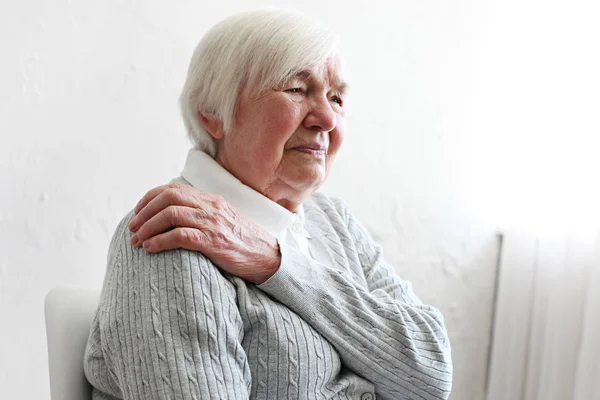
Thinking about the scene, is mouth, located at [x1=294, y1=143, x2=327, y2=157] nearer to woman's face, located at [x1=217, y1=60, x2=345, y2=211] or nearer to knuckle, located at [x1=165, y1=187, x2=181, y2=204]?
woman's face, located at [x1=217, y1=60, x2=345, y2=211]

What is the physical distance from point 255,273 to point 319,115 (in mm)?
352

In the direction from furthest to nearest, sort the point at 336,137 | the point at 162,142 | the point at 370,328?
the point at 162,142 < the point at 336,137 < the point at 370,328

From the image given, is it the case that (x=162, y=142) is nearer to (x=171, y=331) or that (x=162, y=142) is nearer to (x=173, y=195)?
(x=173, y=195)

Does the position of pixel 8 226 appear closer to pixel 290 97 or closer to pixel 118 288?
pixel 118 288

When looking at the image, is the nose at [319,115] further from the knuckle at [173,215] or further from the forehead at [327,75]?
the knuckle at [173,215]

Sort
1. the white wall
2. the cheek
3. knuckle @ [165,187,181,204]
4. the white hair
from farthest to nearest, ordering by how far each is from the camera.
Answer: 1. the white wall
2. the cheek
3. the white hair
4. knuckle @ [165,187,181,204]

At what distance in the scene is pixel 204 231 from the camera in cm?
130

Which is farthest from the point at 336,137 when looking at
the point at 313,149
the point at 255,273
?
the point at 255,273

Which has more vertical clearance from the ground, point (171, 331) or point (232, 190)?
point (232, 190)

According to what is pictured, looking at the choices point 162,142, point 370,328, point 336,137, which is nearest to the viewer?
point 370,328

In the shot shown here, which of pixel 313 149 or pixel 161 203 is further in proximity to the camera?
pixel 313 149

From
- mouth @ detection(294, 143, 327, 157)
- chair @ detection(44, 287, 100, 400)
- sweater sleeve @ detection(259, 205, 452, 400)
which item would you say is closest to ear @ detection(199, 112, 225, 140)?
mouth @ detection(294, 143, 327, 157)

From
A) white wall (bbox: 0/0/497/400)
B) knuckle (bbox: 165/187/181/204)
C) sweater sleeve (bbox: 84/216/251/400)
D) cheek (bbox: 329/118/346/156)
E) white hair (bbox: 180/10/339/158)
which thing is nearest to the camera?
sweater sleeve (bbox: 84/216/251/400)

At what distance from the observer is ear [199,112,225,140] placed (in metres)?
1.49
